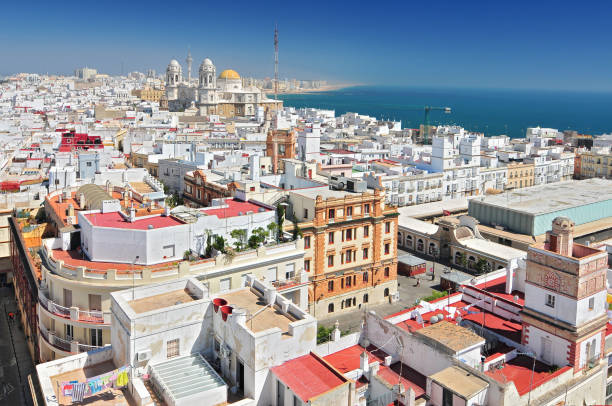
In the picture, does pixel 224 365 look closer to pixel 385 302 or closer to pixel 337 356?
pixel 337 356

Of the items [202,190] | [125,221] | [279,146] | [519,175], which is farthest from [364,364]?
[519,175]

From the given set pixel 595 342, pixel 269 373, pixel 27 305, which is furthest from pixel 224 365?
pixel 27 305

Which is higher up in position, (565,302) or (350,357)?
(565,302)

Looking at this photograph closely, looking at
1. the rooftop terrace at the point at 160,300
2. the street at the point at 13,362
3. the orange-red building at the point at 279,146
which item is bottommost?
the street at the point at 13,362

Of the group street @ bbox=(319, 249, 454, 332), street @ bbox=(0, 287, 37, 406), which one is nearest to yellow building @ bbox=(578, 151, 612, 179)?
street @ bbox=(319, 249, 454, 332)

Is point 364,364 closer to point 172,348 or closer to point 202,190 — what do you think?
point 172,348

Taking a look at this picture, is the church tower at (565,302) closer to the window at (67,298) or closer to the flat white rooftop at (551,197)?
the window at (67,298)

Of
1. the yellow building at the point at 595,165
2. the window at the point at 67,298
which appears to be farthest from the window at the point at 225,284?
the yellow building at the point at 595,165
